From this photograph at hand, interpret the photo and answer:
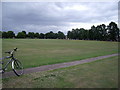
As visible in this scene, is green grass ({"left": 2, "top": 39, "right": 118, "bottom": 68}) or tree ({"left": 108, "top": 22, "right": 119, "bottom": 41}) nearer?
green grass ({"left": 2, "top": 39, "right": 118, "bottom": 68})

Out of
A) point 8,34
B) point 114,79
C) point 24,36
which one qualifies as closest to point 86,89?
point 114,79

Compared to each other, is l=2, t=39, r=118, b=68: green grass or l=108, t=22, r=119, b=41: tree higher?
l=108, t=22, r=119, b=41: tree

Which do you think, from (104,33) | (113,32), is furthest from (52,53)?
(104,33)

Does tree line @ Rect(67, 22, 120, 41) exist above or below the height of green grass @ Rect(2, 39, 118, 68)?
above

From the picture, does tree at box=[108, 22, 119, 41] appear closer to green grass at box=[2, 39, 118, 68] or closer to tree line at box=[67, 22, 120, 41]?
tree line at box=[67, 22, 120, 41]

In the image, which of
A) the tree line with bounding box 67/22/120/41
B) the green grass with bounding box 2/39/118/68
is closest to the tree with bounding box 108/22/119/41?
the tree line with bounding box 67/22/120/41

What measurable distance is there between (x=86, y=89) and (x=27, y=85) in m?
2.06

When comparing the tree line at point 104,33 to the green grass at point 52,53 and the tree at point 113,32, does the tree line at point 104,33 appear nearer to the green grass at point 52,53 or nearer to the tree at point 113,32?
the tree at point 113,32

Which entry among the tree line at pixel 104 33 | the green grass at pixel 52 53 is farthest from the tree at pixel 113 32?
the green grass at pixel 52 53

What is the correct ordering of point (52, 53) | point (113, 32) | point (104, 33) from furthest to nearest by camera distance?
point (104, 33)
point (113, 32)
point (52, 53)

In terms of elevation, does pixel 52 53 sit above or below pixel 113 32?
below

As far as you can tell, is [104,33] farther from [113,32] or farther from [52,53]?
[52,53]

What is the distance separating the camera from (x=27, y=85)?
3387 mm

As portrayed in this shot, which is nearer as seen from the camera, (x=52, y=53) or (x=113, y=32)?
(x=52, y=53)
